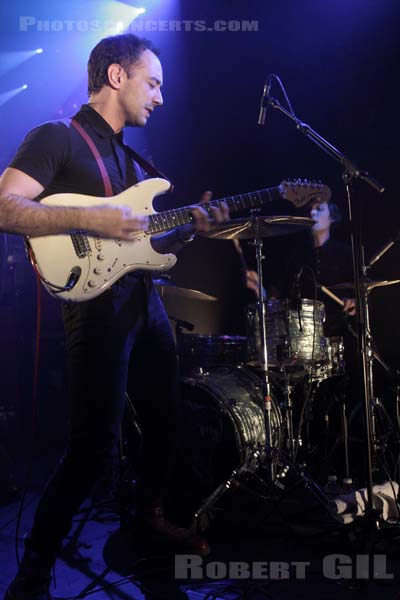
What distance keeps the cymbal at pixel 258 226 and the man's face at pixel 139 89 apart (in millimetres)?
885

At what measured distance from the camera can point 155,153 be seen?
612cm

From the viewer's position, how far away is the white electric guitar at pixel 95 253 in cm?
208

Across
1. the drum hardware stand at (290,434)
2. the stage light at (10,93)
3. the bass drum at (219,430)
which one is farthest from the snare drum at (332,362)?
the stage light at (10,93)

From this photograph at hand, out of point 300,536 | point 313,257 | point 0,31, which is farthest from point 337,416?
point 0,31

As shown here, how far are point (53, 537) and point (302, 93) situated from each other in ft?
16.8

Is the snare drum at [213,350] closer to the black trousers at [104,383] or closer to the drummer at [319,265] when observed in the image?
the drummer at [319,265]

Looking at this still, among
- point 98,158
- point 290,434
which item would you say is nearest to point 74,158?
point 98,158

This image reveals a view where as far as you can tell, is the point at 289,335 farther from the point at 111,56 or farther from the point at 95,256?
the point at 111,56

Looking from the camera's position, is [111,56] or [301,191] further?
[301,191]

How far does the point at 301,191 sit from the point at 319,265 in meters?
2.29

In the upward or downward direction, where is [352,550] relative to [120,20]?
downward

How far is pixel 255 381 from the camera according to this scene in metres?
3.84

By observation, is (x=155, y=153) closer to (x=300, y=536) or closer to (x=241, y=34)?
(x=241, y=34)

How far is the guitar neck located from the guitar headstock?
6 cm
